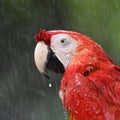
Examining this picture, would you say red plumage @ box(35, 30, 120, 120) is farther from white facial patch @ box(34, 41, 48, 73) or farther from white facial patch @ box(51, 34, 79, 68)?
white facial patch @ box(34, 41, 48, 73)

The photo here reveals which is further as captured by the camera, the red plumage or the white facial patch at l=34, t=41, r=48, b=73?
the white facial patch at l=34, t=41, r=48, b=73

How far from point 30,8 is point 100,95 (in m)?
2.45

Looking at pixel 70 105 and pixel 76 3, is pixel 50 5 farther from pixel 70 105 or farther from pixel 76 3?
pixel 70 105

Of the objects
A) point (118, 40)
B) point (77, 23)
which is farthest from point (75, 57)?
point (77, 23)

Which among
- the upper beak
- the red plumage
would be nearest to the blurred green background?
the upper beak

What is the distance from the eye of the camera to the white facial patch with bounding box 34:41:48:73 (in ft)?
10.2

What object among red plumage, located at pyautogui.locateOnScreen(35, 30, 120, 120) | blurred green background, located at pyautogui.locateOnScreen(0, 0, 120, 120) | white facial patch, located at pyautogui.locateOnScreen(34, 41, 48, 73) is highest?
white facial patch, located at pyautogui.locateOnScreen(34, 41, 48, 73)

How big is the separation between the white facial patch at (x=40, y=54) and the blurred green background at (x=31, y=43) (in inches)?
72.2

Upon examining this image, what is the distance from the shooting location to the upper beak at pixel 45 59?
3.10 m

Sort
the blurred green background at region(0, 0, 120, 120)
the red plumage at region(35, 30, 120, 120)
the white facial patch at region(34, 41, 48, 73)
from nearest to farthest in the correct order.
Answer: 1. the red plumage at region(35, 30, 120, 120)
2. the white facial patch at region(34, 41, 48, 73)
3. the blurred green background at region(0, 0, 120, 120)

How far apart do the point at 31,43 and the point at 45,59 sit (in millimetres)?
2146

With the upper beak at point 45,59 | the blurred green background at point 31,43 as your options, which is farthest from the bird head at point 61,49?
the blurred green background at point 31,43

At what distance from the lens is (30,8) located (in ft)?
16.8

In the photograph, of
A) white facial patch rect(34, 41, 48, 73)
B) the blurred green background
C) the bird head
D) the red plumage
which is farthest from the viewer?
the blurred green background
